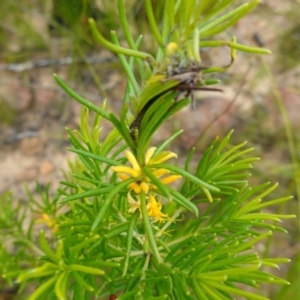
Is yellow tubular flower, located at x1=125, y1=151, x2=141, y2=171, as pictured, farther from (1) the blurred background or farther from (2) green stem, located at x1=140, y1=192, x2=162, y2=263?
(1) the blurred background

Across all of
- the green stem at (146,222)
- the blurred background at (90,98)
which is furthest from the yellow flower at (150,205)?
the blurred background at (90,98)

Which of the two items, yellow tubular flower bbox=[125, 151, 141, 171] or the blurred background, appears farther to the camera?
the blurred background

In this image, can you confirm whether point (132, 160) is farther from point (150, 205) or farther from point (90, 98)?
point (90, 98)

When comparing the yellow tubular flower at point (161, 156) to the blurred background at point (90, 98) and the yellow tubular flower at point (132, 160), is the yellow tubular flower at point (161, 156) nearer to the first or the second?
the yellow tubular flower at point (132, 160)

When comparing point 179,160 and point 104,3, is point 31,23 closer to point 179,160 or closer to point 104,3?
point 104,3

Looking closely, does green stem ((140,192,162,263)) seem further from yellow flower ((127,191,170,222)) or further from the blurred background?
the blurred background

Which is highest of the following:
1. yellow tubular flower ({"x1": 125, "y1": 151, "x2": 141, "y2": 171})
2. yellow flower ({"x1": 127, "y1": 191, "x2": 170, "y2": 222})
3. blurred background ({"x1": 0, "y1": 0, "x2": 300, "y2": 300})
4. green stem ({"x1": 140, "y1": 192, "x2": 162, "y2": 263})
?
blurred background ({"x1": 0, "y1": 0, "x2": 300, "y2": 300})

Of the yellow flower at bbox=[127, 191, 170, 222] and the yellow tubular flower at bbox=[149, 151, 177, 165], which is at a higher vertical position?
the yellow tubular flower at bbox=[149, 151, 177, 165]

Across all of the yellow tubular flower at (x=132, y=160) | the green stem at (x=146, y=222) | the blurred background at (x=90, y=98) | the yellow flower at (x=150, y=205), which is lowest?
the green stem at (x=146, y=222)

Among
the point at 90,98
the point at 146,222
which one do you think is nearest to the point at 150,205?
the point at 146,222

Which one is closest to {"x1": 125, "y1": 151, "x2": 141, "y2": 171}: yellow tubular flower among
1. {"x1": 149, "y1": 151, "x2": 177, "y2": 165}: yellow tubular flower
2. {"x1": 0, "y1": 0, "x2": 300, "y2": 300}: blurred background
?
{"x1": 149, "y1": 151, "x2": 177, "y2": 165}: yellow tubular flower
